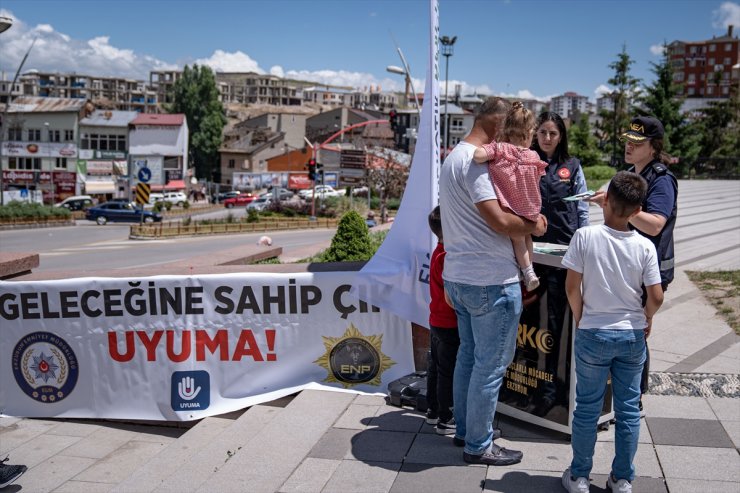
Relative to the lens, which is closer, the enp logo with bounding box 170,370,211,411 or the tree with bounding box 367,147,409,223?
the enp logo with bounding box 170,370,211,411

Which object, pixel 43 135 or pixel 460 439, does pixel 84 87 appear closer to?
pixel 43 135

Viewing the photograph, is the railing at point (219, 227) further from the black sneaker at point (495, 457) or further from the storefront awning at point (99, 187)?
the black sneaker at point (495, 457)

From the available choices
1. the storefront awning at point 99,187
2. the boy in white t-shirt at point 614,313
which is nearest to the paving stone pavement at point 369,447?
the boy in white t-shirt at point 614,313

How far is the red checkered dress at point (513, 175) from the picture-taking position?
3.72m

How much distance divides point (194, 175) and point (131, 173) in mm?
22163

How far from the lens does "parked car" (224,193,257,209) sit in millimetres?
67812

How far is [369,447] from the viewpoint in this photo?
14.5 ft

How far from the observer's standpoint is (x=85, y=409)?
6.25 meters

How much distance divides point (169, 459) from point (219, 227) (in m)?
36.1

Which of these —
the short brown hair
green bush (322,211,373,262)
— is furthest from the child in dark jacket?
green bush (322,211,373,262)

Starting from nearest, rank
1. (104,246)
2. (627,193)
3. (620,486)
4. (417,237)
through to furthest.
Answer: (627,193), (620,486), (417,237), (104,246)

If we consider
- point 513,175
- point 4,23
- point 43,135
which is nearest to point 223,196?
point 43,135

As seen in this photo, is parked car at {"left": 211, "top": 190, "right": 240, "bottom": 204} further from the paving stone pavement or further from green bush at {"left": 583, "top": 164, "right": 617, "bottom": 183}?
the paving stone pavement

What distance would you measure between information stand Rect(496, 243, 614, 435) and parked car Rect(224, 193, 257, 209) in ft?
212
